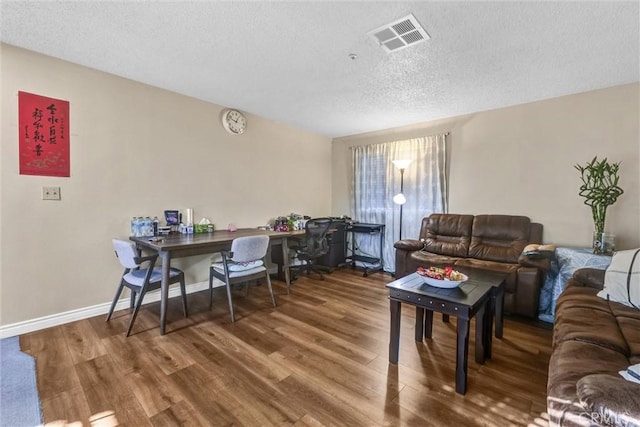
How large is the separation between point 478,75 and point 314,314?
2.86 meters

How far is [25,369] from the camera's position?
1.88 metres

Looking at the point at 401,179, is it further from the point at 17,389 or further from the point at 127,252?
the point at 17,389

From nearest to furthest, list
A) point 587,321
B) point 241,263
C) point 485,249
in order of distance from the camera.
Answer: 1. point 587,321
2. point 241,263
3. point 485,249

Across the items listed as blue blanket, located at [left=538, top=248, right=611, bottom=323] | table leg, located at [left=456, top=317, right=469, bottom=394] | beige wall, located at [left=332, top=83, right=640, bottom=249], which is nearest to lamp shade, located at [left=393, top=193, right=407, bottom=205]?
beige wall, located at [left=332, top=83, right=640, bottom=249]

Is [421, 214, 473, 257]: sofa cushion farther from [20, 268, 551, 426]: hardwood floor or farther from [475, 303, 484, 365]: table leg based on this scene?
[475, 303, 484, 365]: table leg

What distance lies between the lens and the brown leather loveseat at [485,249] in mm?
2688

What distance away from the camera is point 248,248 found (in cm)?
274

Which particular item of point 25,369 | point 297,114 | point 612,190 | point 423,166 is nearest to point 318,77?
point 297,114

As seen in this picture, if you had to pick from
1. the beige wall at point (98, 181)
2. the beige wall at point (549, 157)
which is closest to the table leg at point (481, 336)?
the beige wall at point (549, 157)

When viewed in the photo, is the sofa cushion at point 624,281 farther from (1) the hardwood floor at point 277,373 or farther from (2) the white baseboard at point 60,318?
(2) the white baseboard at point 60,318

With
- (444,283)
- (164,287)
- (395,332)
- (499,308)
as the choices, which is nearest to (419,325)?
(395,332)

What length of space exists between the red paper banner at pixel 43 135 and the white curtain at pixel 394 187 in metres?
3.90

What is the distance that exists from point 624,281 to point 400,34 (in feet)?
7.75

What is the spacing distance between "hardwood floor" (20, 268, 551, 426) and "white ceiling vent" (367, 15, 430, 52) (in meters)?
2.40
